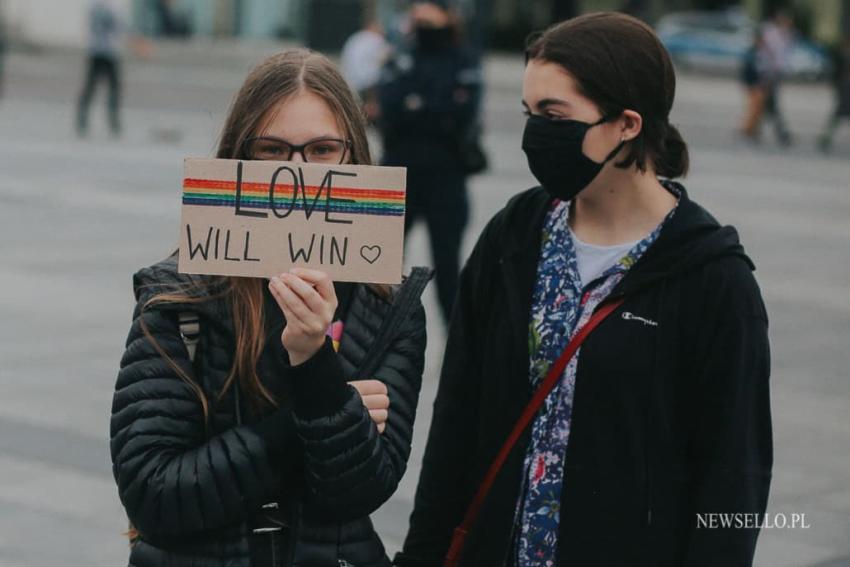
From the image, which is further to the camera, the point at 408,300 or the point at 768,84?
the point at 768,84

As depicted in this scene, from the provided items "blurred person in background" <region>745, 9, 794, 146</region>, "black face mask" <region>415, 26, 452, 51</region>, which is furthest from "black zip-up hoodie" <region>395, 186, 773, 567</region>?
"blurred person in background" <region>745, 9, 794, 146</region>

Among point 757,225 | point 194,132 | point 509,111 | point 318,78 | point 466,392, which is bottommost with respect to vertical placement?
point 466,392

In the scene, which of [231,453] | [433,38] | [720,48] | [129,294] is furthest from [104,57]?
[720,48]

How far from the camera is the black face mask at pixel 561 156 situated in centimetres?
291

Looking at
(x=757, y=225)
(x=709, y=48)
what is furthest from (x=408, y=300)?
(x=709, y=48)

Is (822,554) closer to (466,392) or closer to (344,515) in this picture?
(466,392)

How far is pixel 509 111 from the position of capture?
27.9 m

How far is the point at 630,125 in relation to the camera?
115 inches

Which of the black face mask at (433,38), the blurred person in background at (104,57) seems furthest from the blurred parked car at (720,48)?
the black face mask at (433,38)

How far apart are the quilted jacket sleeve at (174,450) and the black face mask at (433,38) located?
5.54 m

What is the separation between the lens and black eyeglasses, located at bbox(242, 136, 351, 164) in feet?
8.96

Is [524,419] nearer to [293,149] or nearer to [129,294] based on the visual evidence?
[293,149]

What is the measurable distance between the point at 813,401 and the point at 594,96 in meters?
5.16

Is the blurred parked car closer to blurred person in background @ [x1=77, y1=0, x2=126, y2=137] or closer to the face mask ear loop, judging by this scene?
blurred person in background @ [x1=77, y1=0, x2=126, y2=137]
